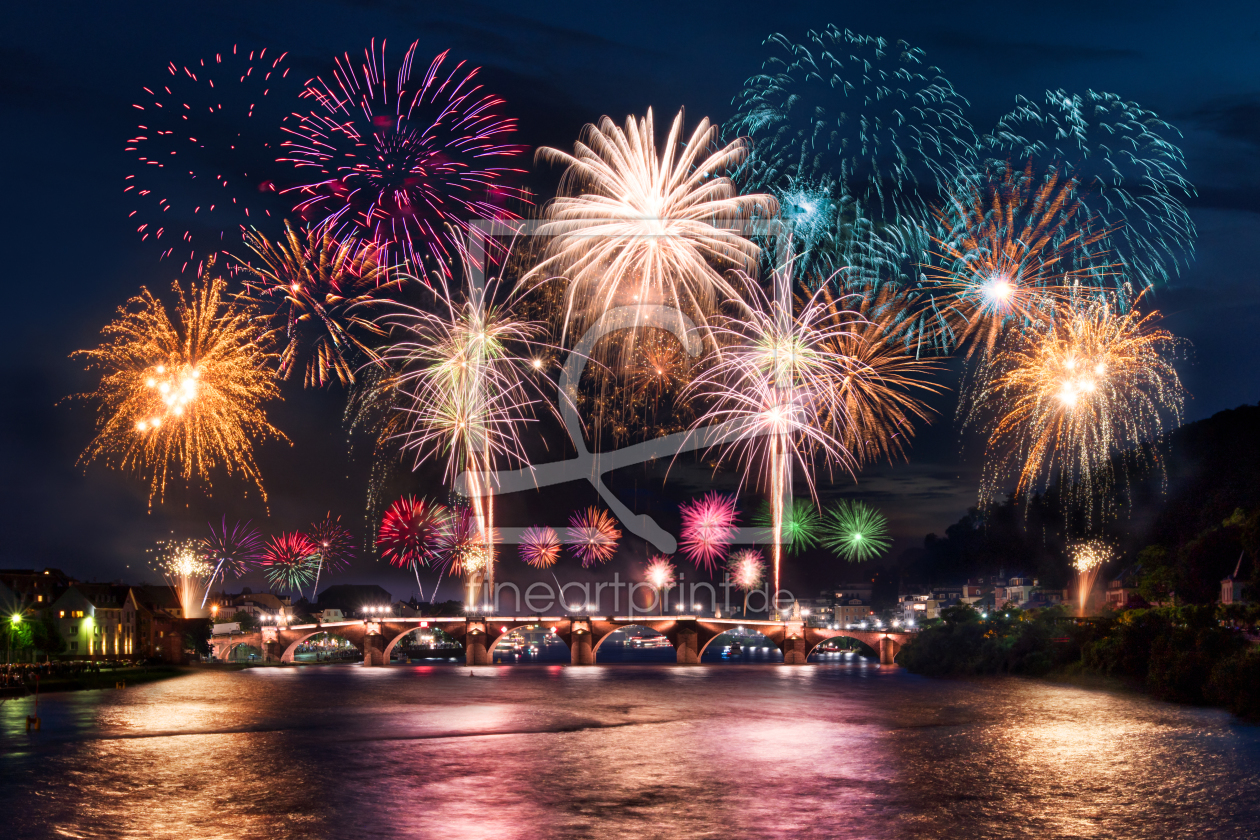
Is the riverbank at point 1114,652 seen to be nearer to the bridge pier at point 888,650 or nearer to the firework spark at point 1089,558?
the bridge pier at point 888,650

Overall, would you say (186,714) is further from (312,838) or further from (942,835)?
(942,835)

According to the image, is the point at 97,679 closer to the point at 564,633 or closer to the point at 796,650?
the point at 564,633

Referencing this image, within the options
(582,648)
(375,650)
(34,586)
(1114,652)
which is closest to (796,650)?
(582,648)

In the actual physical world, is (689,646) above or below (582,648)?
above

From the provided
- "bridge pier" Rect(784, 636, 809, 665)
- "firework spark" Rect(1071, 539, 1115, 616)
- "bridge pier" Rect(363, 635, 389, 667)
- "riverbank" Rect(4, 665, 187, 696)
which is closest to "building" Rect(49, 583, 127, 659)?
"riverbank" Rect(4, 665, 187, 696)

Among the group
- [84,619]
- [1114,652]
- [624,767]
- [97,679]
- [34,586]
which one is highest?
[34,586]

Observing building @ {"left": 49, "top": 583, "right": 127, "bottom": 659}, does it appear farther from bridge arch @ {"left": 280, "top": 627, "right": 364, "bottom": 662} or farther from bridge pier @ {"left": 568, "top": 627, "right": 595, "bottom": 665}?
bridge pier @ {"left": 568, "top": 627, "right": 595, "bottom": 665}

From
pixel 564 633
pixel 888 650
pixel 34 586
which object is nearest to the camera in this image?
pixel 34 586

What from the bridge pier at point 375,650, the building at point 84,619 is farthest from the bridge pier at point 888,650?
the building at point 84,619
